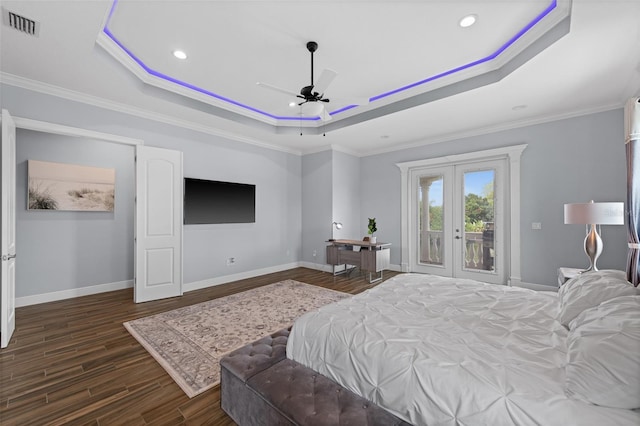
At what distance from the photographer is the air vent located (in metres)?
2.20

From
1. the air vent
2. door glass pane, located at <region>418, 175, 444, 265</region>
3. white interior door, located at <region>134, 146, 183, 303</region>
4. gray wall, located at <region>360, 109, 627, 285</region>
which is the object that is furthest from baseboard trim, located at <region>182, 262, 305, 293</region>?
gray wall, located at <region>360, 109, 627, 285</region>

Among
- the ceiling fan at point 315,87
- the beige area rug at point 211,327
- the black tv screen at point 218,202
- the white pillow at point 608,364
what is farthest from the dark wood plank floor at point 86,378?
the ceiling fan at point 315,87

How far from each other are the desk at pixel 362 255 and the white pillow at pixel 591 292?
3210 millimetres

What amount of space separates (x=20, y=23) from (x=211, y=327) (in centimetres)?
331

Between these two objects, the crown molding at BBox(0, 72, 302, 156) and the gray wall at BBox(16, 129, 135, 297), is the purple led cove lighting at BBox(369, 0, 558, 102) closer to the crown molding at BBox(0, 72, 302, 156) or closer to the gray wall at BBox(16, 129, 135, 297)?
the crown molding at BBox(0, 72, 302, 156)

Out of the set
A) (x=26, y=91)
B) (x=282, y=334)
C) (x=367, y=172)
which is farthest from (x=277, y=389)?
(x=367, y=172)

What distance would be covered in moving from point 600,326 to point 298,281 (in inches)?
169

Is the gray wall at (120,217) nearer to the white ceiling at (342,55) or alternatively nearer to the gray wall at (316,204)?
the white ceiling at (342,55)

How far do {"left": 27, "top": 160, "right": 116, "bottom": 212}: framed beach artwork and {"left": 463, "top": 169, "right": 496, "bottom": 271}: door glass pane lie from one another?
20.9 ft

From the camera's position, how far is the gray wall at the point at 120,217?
3682 millimetres

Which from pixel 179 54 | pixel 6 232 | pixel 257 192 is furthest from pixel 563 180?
pixel 6 232

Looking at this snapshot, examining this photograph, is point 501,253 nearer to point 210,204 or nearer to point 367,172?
point 367,172

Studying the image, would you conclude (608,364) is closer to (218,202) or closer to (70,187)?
(218,202)

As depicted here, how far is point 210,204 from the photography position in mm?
4867
